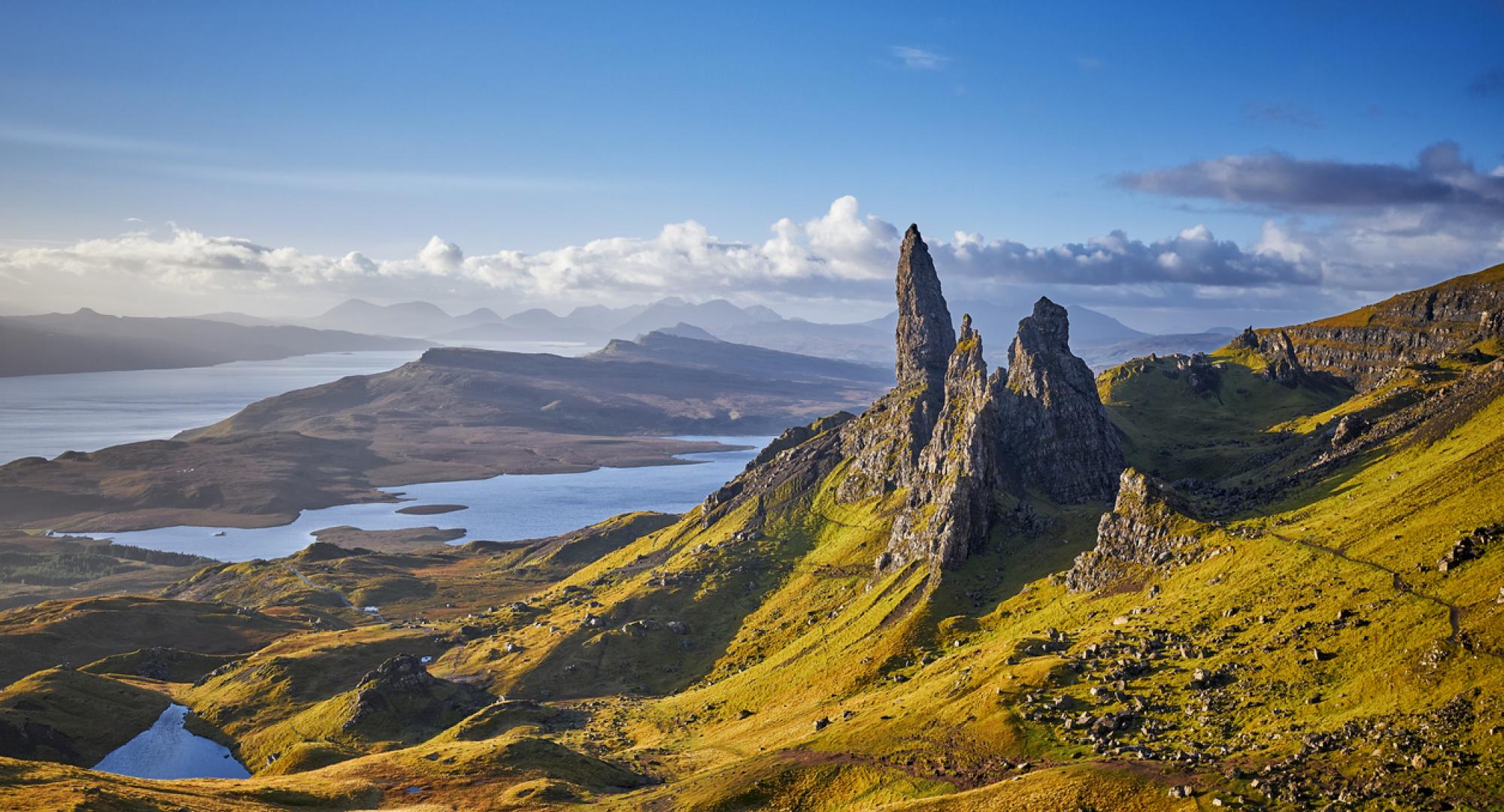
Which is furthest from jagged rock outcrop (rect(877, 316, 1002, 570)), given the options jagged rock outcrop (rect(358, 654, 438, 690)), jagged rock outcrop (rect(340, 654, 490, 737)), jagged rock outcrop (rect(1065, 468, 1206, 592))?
jagged rock outcrop (rect(358, 654, 438, 690))

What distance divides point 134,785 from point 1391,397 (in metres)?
215

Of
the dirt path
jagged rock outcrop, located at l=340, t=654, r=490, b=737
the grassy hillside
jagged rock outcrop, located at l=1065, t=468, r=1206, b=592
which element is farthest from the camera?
jagged rock outcrop, located at l=340, t=654, r=490, b=737

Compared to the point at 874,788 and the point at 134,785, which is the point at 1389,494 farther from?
the point at 134,785

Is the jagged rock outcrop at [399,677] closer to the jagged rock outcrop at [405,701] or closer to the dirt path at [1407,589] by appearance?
the jagged rock outcrop at [405,701]

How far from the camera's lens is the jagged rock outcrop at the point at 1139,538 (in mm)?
142125

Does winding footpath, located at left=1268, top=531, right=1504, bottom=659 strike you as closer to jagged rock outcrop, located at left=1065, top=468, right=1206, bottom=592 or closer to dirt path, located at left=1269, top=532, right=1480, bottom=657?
dirt path, located at left=1269, top=532, right=1480, bottom=657

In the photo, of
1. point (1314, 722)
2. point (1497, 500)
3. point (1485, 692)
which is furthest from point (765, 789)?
point (1497, 500)

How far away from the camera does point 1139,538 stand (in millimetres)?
146375

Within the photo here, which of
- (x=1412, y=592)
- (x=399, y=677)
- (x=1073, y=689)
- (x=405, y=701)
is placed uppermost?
(x=1412, y=592)

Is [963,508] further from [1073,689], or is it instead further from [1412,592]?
[1412,592]

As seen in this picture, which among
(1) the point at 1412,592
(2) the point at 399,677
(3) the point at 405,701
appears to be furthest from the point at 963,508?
(2) the point at 399,677

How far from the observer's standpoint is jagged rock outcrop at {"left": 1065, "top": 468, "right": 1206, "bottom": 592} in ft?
466

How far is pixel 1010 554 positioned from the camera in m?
177

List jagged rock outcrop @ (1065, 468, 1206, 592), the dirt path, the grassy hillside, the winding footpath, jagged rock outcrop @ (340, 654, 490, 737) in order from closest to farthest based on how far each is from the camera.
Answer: the grassy hillside → the winding footpath → the dirt path → jagged rock outcrop @ (1065, 468, 1206, 592) → jagged rock outcrop @ (340, 654, 490, 737)
